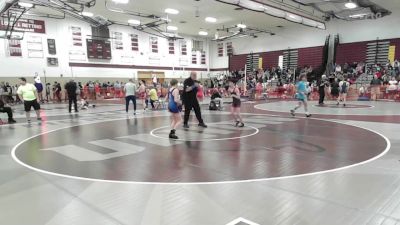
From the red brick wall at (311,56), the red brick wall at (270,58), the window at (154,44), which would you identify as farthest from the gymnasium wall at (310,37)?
the window at (154,44)

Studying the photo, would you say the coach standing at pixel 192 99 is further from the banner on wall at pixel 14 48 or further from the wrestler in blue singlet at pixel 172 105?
the banner on wall at pixel 14 48

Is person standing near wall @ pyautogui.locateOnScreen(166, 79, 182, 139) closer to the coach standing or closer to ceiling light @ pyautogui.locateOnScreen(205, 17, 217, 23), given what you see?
the coach standing

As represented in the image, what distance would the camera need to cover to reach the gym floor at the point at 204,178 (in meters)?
3.36

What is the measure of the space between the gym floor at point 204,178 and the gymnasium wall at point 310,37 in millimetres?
19063

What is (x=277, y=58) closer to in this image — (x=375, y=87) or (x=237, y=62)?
(x=237, y=62)

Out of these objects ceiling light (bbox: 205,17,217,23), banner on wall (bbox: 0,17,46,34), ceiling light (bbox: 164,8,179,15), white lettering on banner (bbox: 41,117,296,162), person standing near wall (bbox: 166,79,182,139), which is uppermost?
ceiling light (bbox: 164,8,179,15)

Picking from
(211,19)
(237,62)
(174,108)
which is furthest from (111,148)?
(237,62)

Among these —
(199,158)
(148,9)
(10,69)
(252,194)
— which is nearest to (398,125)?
(199,158)

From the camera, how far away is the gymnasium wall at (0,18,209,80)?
75.7ft

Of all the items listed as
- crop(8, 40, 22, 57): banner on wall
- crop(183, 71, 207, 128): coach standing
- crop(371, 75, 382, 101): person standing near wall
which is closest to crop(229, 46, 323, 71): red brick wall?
crop(371, 75, 382, 101): person standing near wall

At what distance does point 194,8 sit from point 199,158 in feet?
59.7

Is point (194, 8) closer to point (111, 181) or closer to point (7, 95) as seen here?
point (7, 95)

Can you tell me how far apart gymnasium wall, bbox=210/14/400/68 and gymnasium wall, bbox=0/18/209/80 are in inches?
235

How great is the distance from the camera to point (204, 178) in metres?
4.63
